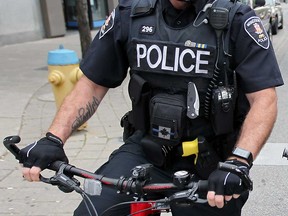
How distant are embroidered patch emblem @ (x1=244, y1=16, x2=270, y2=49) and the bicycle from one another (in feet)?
2.14

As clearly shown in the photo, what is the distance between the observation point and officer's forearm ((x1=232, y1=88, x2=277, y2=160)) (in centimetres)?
201

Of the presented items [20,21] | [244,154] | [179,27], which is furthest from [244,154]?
[20,21]

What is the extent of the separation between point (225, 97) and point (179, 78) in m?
0.23

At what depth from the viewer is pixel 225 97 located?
210 cm

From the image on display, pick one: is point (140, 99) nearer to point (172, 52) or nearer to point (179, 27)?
point (172, 52)

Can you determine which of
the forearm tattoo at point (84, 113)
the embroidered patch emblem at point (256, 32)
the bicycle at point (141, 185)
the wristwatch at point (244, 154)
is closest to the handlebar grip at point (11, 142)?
the bicycle at point (141, 185)

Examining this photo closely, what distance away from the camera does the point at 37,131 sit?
6184 millimetres

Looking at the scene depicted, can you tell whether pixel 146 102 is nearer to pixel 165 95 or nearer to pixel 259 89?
pixel 165 95

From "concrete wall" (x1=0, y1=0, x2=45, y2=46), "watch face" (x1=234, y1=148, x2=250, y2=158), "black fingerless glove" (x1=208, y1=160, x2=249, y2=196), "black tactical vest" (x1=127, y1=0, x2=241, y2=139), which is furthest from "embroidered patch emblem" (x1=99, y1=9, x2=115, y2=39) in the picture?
"concrete wall" (x1=0, y1=0, x2=45, y2=46)

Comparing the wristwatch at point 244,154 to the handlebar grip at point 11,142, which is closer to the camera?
the wristwatch at point 244,154

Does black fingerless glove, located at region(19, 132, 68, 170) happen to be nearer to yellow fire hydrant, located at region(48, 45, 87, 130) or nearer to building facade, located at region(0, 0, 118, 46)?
yellow fire hydrant, located at region(48, 45, 87, 130)

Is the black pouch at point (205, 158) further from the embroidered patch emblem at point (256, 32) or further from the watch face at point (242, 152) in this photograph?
the embroidered patch emblem at point (256, 32)

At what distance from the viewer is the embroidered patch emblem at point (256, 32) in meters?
2.11

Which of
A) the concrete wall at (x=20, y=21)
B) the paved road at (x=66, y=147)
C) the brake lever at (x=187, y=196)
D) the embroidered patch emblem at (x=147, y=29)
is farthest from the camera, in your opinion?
the concrete wall at (x=20, y=21)
